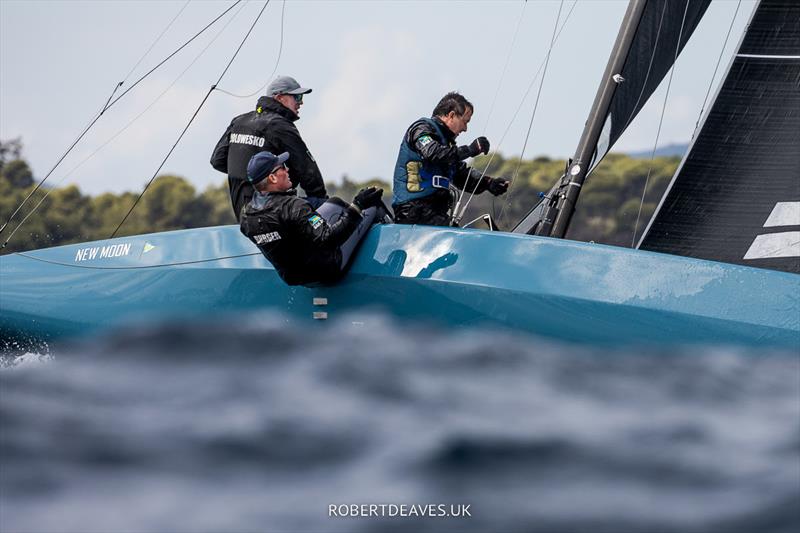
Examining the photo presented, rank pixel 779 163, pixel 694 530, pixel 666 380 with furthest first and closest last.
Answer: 1. pixel 779 163
2. pixel 666 380
3. pixel 694 530

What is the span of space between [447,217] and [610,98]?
0.73 metres

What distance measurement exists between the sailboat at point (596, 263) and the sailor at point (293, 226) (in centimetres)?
13

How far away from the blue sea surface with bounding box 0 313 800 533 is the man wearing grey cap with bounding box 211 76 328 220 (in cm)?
47

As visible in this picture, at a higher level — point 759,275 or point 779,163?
point 779,163

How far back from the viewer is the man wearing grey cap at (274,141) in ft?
13.3

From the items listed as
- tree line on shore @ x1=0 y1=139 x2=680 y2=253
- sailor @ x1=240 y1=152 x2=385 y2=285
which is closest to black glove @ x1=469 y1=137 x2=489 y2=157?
sailor @ x1=240 y1=152 x2=385 y2=285

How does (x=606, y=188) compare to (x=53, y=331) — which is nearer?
(x=53, y=331)

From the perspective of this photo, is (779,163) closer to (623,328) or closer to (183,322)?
(623,328)

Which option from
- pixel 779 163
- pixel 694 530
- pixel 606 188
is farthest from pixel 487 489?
pixel 606 188

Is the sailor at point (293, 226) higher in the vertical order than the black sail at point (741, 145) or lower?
lower

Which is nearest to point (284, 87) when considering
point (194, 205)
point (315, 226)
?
point (315, 226)

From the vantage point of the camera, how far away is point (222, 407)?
3.46 metres

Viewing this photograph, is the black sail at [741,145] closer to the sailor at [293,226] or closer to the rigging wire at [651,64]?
the rigging wire at [651,64]

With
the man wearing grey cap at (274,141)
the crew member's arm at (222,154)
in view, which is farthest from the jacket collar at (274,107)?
the crew member's arm at (222,154)
